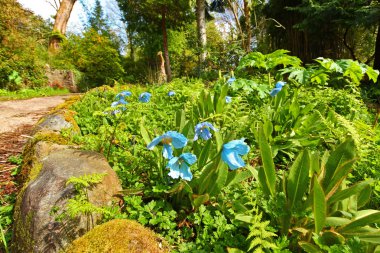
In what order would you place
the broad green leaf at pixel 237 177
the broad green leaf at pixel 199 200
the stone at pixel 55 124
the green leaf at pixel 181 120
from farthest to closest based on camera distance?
the stone at pixel 55 124
the green leaf at pixel 181 120
the broad green leaf at pixel 237 177
the broad green leaf at pixel 199 200

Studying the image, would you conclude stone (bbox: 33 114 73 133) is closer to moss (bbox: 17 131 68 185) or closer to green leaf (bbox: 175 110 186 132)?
moss (bbox: 17 131 68 185)

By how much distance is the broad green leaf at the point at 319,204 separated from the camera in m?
0.98

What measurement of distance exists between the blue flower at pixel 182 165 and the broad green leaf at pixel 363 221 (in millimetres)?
757

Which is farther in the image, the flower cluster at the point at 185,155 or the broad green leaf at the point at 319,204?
the flower cluster at the point at 185,155

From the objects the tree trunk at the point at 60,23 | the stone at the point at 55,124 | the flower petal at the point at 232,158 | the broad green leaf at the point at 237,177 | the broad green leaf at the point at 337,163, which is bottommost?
the broad green leaf at the point at 237,177

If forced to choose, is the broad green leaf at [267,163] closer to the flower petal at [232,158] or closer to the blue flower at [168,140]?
the flower petal at [232,158]

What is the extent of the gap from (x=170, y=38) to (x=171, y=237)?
15.7 meters

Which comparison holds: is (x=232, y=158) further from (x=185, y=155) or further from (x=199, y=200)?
(x=199, y=200)

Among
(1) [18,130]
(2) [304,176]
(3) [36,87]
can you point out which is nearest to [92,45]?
(3) [36,87]

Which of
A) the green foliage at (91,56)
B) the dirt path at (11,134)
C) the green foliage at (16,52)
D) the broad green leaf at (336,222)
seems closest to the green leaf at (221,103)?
the broad green leaf at (336,222)

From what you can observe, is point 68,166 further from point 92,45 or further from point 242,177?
point 92,45

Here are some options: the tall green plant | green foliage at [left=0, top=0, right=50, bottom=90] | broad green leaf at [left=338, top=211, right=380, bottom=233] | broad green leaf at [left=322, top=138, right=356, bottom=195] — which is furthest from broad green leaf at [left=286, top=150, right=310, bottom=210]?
green foliage at [left=0, top=0, right=50, bottom=90]

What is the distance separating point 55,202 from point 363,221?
1571 mm

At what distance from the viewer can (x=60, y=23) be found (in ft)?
46.4
